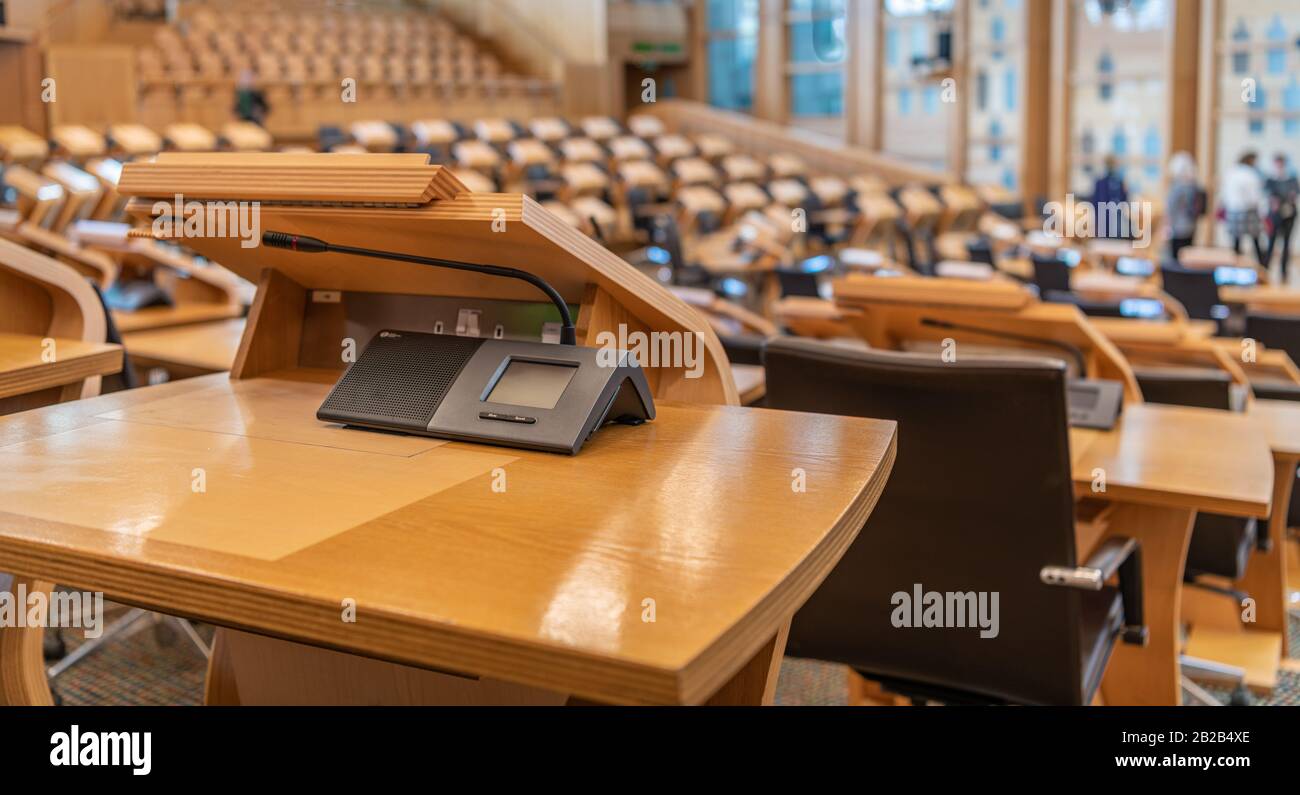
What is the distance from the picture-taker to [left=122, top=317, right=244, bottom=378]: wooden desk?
3158 millimetres

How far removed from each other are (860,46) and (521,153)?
17.9 feet

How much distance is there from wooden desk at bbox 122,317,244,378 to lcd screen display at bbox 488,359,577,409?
180 cm

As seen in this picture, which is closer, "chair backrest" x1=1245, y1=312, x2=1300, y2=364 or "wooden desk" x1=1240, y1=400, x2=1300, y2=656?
"wooden desk" x1=1240, y1=400, x2=1300, y2=656

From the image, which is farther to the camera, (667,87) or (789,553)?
(667,87)

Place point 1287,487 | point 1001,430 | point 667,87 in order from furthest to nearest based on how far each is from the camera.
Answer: point 667,87 < point 1287,487 < point 1001,430

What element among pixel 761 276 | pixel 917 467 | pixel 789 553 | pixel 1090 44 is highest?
pixel 1090 44

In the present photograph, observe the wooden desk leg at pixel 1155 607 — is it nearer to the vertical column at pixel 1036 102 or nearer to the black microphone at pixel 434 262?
the black microphone at pixel 434 262

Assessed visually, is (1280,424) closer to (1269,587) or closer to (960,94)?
(1269,587)

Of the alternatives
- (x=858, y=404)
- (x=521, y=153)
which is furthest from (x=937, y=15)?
(x=858, y=404)

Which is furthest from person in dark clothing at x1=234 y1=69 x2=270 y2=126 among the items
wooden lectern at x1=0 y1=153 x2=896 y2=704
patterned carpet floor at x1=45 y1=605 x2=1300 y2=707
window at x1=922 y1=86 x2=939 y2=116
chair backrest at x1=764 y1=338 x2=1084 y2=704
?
chair backrest at x1=764 y1=338 x2=1084 y2=704

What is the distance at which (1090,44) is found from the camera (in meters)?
13.8

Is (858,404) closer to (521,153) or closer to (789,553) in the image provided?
(789,553)

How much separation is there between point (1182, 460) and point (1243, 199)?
429 inches

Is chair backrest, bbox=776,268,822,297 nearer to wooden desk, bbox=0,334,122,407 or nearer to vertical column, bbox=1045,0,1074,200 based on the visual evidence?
wooden desk, bbox=0,334,122,407
